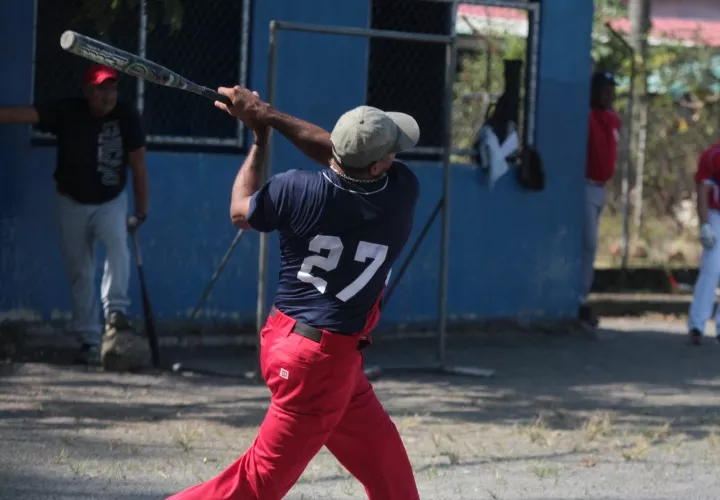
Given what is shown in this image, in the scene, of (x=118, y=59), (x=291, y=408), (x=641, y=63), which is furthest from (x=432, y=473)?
(x=641, y=63)

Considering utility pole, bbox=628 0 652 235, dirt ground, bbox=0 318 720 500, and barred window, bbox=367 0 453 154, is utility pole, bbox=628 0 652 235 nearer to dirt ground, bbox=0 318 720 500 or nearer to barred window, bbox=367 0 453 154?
barred window, bbox=367 0 453 154

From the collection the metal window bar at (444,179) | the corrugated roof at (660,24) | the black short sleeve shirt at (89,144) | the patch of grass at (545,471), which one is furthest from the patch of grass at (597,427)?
the corrugated roof at (660,24)

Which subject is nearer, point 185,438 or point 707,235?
point 185,438

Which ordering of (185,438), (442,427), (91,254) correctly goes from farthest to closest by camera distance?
1. (91,254)
2. (442,427)
3. (185,438)

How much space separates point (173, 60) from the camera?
33.0 feet

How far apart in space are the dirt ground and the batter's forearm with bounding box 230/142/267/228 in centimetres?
171

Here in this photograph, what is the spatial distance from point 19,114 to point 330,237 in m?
4.59

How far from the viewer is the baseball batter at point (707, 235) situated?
1088cm

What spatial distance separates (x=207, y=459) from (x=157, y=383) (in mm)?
2022

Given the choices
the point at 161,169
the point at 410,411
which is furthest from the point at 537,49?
the point at 410,411

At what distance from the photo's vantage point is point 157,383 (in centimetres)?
865

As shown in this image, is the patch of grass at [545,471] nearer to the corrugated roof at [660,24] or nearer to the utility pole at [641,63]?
the corrugated roof at [660,24]

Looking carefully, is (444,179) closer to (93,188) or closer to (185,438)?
(93,188)

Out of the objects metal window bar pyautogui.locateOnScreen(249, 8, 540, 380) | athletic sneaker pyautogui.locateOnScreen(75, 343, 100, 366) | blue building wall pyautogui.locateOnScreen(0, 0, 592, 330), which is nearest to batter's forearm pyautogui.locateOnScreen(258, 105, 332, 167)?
metal window bar pyautogui.locateOnScreen(249, 8, 540, 380)
